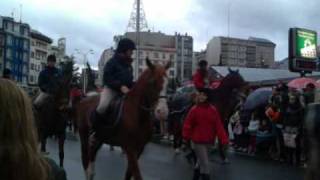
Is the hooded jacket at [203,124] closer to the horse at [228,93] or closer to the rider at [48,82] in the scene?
the rider at [48,82]

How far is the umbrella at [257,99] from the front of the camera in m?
18.9

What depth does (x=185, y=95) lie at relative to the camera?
1862 cm

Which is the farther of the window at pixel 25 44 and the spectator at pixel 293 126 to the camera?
the window at pixel 25 44

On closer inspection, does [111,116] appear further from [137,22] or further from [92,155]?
[137,22]

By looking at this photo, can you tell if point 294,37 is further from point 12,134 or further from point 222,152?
point 12,134

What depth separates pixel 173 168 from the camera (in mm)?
14766

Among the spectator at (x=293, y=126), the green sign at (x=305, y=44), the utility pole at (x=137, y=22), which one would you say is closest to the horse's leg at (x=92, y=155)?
the spectator at (x=293, y=126)

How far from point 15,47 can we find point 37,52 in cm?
1269

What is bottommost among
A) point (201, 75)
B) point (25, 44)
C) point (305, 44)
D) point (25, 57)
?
point (201, 75)

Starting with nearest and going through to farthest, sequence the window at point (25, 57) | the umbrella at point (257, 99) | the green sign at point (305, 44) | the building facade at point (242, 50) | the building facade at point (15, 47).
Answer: the umbrella at point (257, 99) → the green sign at point (305, 44) → the building facade at point (242, 50) → the building facade at point (15, 47) → the window at point (25, 57)

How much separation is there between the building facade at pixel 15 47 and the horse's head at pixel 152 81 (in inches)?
5711

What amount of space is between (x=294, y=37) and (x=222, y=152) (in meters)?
7.50

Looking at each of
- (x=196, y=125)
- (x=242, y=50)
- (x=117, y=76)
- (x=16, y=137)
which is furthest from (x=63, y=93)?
(x=242, y=50)

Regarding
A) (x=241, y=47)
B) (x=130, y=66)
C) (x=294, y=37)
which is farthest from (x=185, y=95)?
(x=241, y=47)
